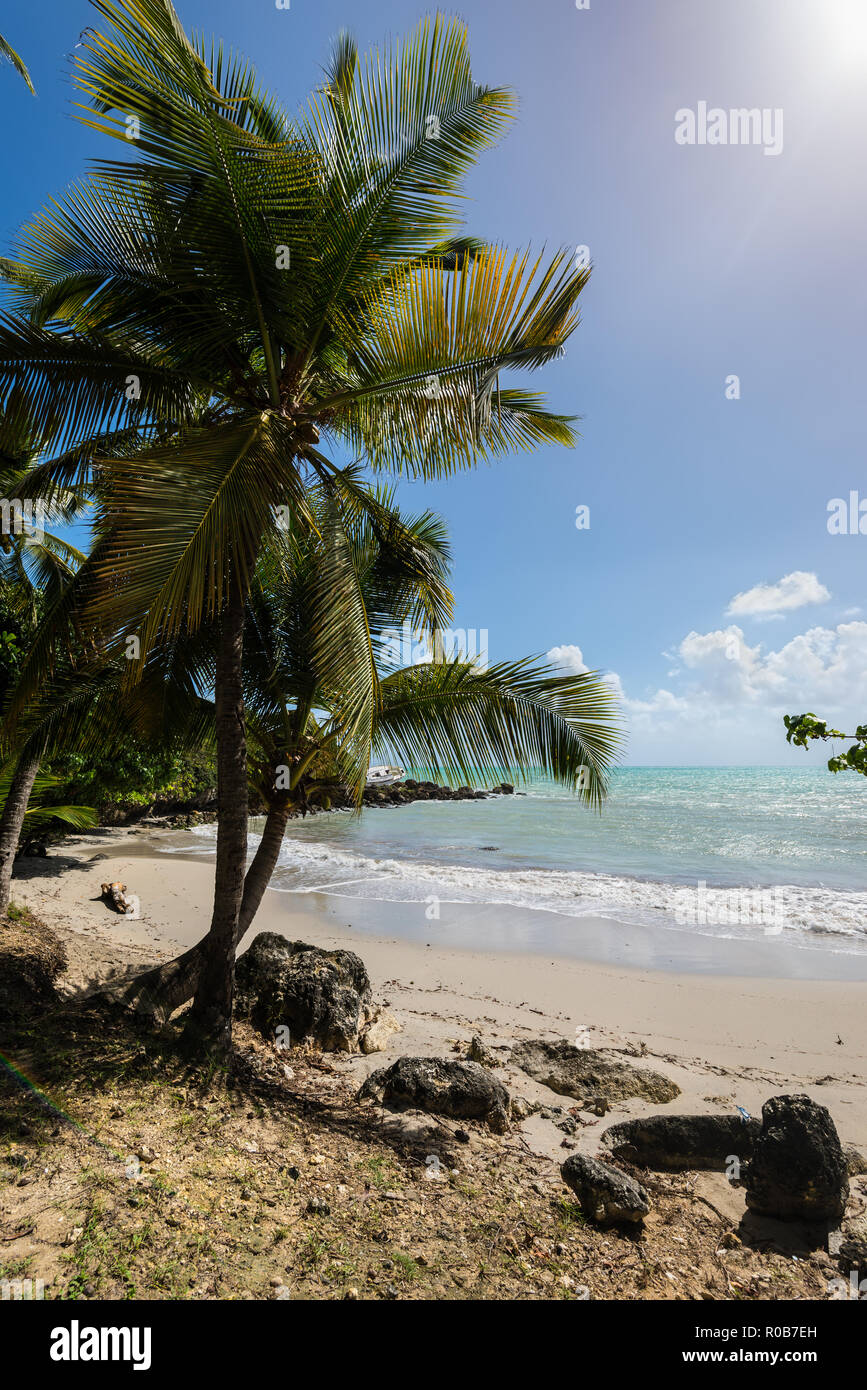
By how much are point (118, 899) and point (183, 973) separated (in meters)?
7.90

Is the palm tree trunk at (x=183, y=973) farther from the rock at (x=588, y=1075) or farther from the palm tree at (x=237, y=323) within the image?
the rock at (x=588, y=1075)

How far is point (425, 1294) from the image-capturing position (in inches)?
125

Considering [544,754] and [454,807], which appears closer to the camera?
[544,754]

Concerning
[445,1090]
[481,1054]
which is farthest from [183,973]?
[481,1054]

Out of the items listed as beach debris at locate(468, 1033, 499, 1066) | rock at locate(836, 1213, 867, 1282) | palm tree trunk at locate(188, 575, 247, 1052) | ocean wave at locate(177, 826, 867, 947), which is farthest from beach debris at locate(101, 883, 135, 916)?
rock at locate(836, 1213, 867, 1282)

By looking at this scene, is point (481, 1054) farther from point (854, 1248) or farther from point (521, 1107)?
point (854, 1248)

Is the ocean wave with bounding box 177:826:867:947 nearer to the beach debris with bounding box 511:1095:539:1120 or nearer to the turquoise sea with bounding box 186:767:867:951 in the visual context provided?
the turquoise sea with bounding box 186:767:867:951

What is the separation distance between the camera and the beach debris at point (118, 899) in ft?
43.4

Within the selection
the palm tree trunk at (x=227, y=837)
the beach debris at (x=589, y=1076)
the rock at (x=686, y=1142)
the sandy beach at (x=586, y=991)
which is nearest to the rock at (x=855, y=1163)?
the sandy beach at (x=586, y=991)

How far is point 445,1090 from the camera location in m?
5.39
